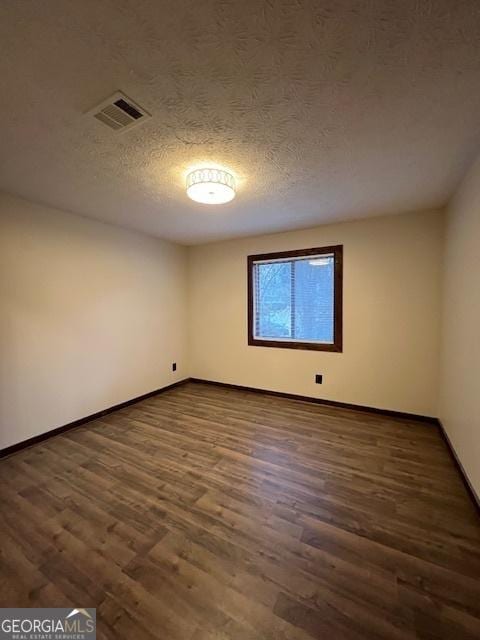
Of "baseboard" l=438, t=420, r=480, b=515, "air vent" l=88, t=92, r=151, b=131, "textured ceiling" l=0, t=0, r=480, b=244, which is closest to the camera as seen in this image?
"textured ceiling" l=0, t=0, r=480, b=244

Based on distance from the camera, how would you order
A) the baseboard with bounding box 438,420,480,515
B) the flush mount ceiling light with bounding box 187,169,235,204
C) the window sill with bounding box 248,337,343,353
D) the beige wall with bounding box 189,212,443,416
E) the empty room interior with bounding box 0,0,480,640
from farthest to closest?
1. the window sill with bounding box 248,337,343,353
2. the beige wall with bounding box 189,212,443,416
3. the flush mount ceiling light with bounding box 187,169,235,204
4. the baseboard with bounding box 438,420,480,515
5. the empty room interior with bounding box 0,0,480,640

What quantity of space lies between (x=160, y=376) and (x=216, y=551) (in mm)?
2908

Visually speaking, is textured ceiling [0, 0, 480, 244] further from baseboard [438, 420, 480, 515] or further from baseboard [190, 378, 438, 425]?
baseboard [190, 378, 438, 425]

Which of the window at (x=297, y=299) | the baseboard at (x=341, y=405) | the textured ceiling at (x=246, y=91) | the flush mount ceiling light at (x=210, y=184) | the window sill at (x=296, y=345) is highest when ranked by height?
the textured ceiling at (x=246, y=91)

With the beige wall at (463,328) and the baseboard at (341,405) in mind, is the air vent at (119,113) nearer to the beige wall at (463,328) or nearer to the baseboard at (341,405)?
the beige wall at (463,328)

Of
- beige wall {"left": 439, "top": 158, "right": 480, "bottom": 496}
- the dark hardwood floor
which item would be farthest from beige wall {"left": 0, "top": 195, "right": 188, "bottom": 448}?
beige wall {"left": 439, "top": 158, "right": 480, "bottom": 496}

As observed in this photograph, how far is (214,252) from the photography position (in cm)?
428

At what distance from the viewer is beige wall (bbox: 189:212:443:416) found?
2.93 meters

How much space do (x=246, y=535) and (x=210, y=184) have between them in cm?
A: 229

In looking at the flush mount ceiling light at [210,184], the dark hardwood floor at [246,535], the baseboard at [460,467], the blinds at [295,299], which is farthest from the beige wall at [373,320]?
the flush mount ceiling light at [210,184]

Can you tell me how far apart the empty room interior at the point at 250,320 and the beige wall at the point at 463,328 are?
0.03m

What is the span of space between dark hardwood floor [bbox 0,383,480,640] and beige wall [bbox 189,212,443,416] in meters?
0.66

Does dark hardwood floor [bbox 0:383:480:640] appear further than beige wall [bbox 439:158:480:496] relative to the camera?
No

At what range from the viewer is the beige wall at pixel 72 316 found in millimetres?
2439
